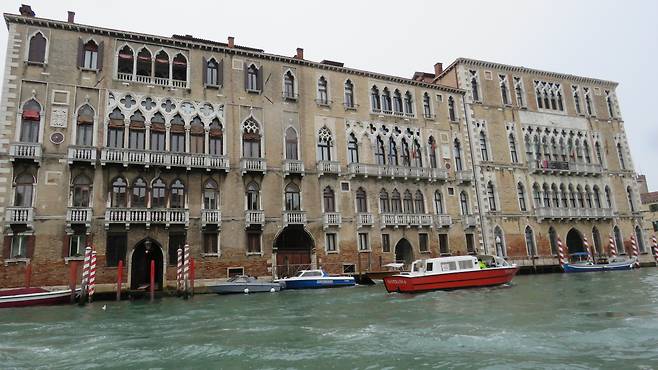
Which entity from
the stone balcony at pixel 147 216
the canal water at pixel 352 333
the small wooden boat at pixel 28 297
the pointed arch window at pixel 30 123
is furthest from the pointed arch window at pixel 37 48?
the canal water at pixel 352 333

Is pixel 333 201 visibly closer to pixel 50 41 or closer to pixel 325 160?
pixel 325 160

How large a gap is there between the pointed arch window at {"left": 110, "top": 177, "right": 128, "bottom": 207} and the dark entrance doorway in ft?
22.3

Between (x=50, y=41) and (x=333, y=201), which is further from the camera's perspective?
(x=333, y=201)

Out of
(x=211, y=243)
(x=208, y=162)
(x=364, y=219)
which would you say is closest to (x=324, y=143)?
(x=364, y=219)

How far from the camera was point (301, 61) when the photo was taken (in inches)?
920

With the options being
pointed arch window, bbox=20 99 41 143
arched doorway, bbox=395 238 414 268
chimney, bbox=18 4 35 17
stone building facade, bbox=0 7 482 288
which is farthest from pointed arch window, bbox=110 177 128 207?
arched doorway, bbox=395 238 414 268

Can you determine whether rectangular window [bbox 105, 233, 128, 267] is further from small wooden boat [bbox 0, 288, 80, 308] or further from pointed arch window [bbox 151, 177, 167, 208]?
small wooden boat [bbox 0, 288, 80, 308]

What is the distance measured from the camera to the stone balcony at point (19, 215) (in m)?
16.7

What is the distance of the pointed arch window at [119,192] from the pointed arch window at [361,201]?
1090cm

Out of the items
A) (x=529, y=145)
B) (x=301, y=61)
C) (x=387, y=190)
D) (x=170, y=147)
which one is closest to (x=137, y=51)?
(x=170, y=147)

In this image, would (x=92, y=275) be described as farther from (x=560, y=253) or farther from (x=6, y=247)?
(x=560, y=253)

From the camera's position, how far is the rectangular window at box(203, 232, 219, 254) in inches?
768

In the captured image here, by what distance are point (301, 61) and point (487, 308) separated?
16094 millimetres

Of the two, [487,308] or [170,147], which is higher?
[170,147]
